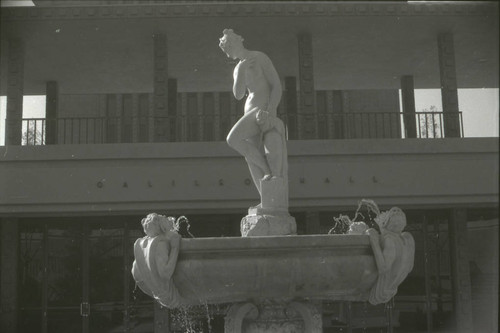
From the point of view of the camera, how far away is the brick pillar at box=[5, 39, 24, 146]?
15.9m

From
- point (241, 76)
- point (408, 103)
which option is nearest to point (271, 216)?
point (241, 76)

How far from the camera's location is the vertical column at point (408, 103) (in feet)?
65.8

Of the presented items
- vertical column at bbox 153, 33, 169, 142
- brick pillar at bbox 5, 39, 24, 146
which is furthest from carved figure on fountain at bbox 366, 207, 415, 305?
brick pillar at bbox 5, 39, 24, 146

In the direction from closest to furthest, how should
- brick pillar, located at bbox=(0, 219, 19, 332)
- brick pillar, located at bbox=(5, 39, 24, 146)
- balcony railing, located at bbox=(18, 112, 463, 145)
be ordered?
brick pillar, located at bbox=(5, 39, 24, 146) → brick pillar, located at bbox=(0, 219, 19, 332) → balcony railing, located at bbox=(18, 112, 463, 145)

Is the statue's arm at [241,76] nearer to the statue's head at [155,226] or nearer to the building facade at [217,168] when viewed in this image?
the statue's head at [155,226]

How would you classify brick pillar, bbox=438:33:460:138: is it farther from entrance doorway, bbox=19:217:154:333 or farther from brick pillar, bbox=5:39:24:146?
brick pillar, bbox=5:39:24:146

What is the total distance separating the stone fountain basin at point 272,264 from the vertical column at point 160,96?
31.9 feet

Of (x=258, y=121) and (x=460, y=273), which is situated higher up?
(x=258, y=121)

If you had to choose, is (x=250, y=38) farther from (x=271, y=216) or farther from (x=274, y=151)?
(x=271, y=216)

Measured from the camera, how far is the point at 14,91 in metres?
15.9

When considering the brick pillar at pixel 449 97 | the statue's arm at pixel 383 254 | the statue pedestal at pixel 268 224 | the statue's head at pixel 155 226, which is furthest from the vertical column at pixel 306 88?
the statue's head at pixel 155 226

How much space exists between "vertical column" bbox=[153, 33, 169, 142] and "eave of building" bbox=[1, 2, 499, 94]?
2.42ft

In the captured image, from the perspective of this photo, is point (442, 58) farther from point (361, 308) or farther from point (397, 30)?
point (361, 308)

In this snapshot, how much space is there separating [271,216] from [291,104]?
12650mm
